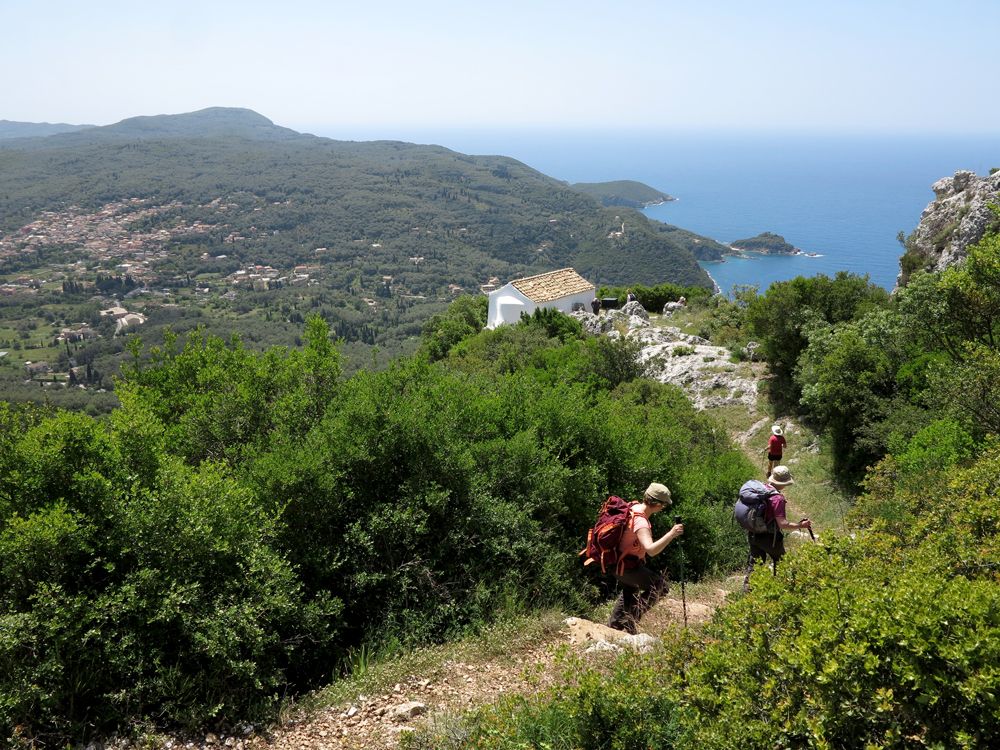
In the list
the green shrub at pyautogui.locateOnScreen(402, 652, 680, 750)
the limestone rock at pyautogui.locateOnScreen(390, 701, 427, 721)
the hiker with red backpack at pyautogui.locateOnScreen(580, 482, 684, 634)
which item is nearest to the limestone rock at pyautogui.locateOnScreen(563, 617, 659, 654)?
the hiker with red backpack at pyautogui.locateOnScreen(580, 482, 684, 634)

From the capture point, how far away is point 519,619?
6.19 m

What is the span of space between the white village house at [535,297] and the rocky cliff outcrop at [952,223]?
52.3 feet

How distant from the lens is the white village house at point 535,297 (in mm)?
33531

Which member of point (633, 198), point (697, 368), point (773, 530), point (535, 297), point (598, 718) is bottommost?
point (697, 368)

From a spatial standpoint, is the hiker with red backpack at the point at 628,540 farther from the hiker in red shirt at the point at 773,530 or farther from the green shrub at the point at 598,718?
the green shrub at the point at 598,718

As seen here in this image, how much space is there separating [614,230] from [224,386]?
423 ft

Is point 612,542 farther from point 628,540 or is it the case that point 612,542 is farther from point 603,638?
point 603,638

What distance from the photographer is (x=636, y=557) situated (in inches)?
228

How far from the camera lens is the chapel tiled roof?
33875 millimetres

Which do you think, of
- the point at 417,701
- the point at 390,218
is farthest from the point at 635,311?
the point at 390,218

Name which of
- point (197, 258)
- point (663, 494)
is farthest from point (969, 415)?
point (197, 258)

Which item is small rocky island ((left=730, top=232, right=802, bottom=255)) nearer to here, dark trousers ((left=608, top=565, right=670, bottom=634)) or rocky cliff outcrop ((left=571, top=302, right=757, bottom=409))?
rocky cliff outcrop ((left=571, top=302, right=757, bottom=409))

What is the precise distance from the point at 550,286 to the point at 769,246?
8120 cm

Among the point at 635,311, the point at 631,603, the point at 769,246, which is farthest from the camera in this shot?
the point at 769,246
